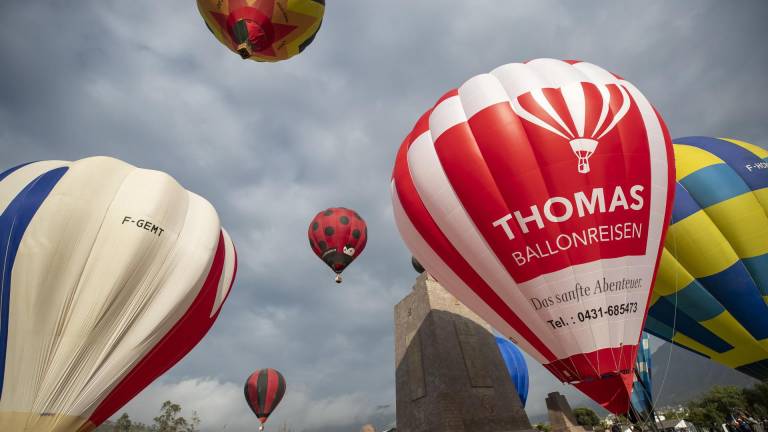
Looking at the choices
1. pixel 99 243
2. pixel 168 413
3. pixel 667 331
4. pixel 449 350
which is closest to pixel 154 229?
pixel 99 243

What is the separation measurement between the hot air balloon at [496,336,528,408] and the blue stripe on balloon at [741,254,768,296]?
10.9 meters

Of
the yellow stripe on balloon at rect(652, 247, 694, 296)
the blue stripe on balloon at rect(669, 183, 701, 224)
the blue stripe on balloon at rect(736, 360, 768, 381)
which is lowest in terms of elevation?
the blue stripe on balloon at rect(736, 360, 768, 381)

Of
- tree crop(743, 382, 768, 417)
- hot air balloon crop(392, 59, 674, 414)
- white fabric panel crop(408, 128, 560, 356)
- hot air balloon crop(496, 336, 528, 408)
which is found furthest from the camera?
tree crop(743, 382, 768, 417)

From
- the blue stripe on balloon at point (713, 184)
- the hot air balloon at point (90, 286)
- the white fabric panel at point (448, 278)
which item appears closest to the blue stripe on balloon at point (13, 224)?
the hot air balloon at point (90, 286)

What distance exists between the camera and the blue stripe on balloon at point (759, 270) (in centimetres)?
879

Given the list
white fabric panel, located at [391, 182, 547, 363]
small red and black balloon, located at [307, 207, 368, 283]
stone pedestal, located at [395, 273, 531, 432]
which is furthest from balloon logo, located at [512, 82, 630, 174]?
stone pedestal, located at [395, 273, 531, 432]

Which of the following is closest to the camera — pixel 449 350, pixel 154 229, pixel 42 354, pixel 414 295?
pixel 42 354

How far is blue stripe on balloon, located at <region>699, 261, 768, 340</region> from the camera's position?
28.5 feet

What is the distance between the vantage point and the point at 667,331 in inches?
404

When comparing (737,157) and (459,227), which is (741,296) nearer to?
(737,157)

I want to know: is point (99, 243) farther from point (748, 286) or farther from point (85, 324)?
point (748, 286)

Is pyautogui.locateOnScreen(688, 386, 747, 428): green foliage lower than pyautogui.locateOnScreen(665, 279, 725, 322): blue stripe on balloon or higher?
higher

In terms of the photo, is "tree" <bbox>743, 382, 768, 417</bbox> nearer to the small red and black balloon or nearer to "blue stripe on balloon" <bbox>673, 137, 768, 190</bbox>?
"blue stripe on balloon" <bbox>673, 137, 768, 190</bbox>

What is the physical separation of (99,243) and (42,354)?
1.89 m
